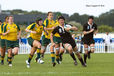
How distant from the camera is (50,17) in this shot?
19.0m

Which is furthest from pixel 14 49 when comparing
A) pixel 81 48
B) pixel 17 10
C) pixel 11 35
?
pixel 17 10

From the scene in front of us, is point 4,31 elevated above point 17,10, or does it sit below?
above

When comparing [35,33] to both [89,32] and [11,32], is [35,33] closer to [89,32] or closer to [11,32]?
[11,32]

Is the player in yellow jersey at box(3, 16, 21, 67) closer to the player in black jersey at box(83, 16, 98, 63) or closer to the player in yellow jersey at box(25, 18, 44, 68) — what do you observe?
the player in yellow jersey at box(25, 18, 44, 68)

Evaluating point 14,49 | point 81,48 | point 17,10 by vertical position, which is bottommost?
point 17,10

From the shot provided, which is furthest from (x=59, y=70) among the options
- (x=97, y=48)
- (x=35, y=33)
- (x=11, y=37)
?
(x=97, y=48)

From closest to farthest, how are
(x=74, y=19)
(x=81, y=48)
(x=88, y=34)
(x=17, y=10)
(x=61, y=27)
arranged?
(x=61, y=27)
(x=88, y=34)
(x=81, y=48)
(x=74, y=19)
(x=17, y=10)

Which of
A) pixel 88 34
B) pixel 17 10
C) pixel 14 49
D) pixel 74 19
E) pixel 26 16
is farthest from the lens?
pixel 17 10

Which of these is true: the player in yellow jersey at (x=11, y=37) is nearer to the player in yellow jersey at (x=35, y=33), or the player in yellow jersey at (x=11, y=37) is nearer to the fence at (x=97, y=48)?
the player in yellow jersey at (x=35, y=33)

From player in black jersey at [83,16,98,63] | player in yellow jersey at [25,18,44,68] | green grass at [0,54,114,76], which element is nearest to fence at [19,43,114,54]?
player in black jersey at [83,16,98,63]

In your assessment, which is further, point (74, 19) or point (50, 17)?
point (74, 19)

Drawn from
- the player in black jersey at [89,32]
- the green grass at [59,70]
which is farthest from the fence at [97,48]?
the green grass at [59,70]

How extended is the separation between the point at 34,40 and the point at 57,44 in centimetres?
125

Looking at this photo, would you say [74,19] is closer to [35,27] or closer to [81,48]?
[81,48]
